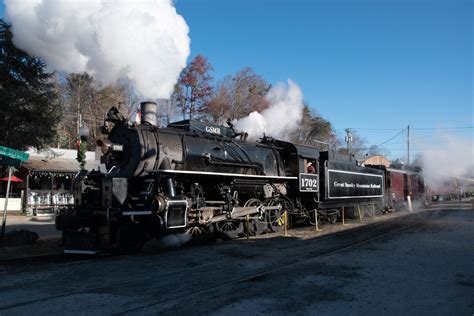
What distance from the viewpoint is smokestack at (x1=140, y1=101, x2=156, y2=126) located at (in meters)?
10.3

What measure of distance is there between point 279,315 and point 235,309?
0.55m

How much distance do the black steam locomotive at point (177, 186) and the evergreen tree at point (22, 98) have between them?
14032 millimetres

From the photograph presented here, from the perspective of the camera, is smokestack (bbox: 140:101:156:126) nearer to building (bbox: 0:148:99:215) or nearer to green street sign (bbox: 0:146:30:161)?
green street sign (bbox: 0:146:30:161)

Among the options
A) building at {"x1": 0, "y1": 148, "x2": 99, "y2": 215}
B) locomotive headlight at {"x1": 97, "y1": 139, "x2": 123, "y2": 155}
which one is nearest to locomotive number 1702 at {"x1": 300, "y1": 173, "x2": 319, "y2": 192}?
locomotive headlight at {"x1": 97, "y1": 139, "x2": 123, "y2": 155}

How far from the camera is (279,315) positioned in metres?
4.71

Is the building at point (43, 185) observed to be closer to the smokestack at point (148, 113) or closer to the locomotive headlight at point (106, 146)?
the smokestack at point (148, 113)

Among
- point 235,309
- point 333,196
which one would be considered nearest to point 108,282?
point 235,309

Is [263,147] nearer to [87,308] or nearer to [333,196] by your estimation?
[333,196]

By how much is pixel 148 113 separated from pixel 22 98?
47.8 ft

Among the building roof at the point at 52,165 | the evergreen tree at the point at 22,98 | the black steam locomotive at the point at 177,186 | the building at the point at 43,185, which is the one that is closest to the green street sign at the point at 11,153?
the black steam locomotive at the point at 177,186

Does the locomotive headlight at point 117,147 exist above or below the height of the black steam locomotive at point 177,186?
above

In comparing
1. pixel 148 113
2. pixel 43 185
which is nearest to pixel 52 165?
pixel 43 185

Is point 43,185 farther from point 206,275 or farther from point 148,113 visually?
point 206,275

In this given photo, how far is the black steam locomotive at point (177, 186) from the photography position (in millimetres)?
8734
